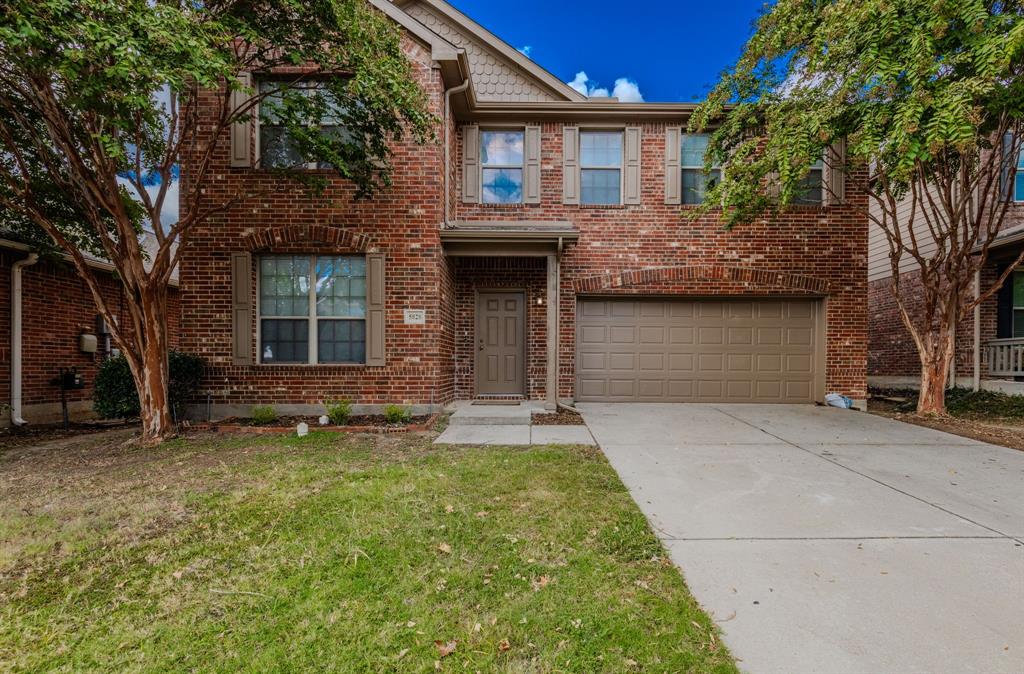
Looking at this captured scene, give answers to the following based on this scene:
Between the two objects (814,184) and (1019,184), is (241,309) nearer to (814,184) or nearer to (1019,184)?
(814,184)

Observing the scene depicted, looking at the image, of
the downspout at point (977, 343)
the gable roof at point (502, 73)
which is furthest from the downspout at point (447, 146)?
the downspout at point (977, 343)

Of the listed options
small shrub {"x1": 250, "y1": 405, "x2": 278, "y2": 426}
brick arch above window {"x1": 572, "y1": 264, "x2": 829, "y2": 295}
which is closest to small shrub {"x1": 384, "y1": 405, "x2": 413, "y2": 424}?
small shrub {"x1": 250, "y1": 405, "x2": 278, "y2": 426}

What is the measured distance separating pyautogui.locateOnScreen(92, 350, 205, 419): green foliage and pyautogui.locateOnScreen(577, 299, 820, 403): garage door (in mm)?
6236

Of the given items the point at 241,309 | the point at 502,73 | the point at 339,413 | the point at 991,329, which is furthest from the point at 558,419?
the point at 991,329

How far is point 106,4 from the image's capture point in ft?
11.7

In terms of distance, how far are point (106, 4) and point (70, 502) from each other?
396 centimetres

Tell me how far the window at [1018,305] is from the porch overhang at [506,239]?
8952 mm

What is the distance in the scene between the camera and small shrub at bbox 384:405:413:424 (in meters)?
6.19

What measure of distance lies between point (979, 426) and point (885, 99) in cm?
485

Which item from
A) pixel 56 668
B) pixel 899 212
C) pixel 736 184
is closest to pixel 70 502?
pixel 56 668

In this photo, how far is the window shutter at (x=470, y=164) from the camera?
8.03 meters

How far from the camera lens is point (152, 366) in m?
5.34

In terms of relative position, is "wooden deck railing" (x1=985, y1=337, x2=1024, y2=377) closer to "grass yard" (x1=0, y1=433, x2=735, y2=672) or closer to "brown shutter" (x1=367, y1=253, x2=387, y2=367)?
"grass yard" (x1=0, y1=433, x2=735, y2=672)

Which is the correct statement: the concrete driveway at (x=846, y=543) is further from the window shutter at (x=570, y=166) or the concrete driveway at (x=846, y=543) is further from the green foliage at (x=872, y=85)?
the window shutter at (x=570, y=166)
